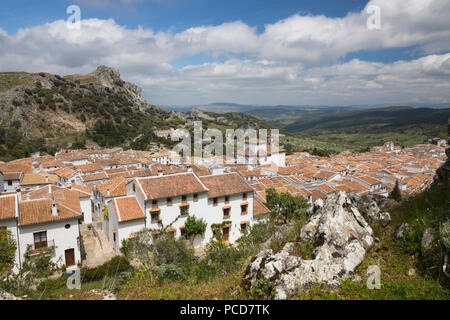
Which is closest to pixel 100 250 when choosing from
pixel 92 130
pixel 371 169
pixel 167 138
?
pixel 371 169

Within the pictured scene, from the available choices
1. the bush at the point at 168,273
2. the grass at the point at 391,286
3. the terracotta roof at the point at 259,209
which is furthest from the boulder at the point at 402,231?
the terracotta roof at the point at 259,209

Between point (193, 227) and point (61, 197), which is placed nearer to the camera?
point (61, 197)

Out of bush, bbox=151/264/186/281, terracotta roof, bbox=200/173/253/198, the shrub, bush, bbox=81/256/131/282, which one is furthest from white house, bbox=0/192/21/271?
the shrub

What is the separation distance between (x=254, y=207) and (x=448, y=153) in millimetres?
19537

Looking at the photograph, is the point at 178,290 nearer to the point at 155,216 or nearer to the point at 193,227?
the point at 155,216

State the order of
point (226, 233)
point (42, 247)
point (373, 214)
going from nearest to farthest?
point (373, 214) < point (42, 247) < point (226, 233)

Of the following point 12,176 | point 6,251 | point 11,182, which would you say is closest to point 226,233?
point 6,251

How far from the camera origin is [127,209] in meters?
24.2

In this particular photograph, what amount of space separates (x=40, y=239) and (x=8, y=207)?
11.0 ft

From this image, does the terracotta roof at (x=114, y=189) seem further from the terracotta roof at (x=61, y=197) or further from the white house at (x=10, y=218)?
the white house at (x=10, y=218)

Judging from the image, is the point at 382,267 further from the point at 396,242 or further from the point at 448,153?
the point at 448,153

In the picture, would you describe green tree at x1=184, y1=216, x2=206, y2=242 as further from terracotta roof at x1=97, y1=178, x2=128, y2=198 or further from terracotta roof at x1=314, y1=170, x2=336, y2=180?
terracotta roof at x1=314, y1=170, x2=336, y2=180

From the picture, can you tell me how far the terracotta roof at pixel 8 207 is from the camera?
18.9 metres
